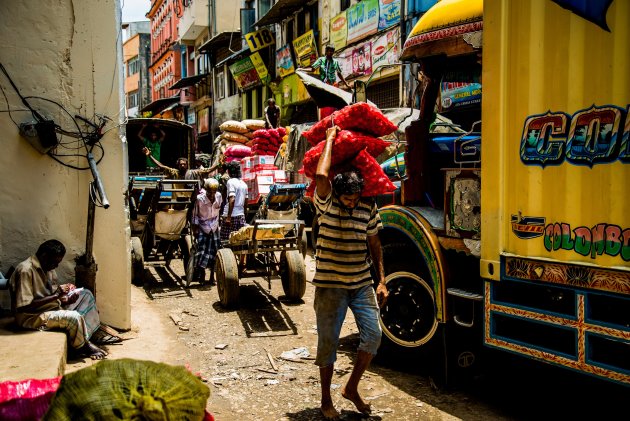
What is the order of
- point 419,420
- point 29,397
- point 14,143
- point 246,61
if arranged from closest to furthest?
point 29,397 → point 419,420 → point 14,143 → point 246,61

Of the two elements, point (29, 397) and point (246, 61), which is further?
point (246, 61)

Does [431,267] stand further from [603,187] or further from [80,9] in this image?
[80,9]

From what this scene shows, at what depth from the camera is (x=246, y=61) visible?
28.6 metres

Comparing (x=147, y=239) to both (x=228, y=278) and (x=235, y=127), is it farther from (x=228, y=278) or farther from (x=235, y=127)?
(x=235, y=127)

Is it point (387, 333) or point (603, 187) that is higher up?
point (603, 187)

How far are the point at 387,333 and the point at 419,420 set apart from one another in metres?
1.10

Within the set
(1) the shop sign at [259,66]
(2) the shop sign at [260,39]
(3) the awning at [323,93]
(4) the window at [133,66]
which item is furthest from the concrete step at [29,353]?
(4) the window at [133,66]

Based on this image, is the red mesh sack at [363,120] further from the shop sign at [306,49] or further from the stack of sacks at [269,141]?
the shop sign at [306,49]

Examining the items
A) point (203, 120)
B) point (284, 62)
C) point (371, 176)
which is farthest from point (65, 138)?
point (203, 120)

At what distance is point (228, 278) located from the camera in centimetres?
747

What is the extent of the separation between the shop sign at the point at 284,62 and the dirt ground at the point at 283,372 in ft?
55.4

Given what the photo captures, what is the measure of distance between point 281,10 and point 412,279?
20231 mm

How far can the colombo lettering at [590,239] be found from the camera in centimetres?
337

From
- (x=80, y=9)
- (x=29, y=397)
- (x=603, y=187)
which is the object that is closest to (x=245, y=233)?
(x=80, y=9)
